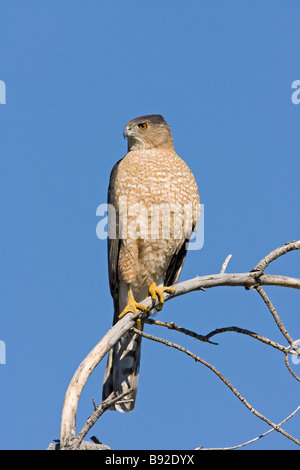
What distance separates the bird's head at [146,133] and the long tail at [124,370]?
190cm

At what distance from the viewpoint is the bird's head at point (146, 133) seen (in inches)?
265

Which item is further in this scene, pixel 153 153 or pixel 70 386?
pixel 153 153

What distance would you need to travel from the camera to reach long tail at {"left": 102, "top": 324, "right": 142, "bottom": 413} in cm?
593

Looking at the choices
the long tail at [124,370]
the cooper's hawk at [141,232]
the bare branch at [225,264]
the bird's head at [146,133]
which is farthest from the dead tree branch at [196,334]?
the bird's head at [146,133]

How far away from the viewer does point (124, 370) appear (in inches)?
240

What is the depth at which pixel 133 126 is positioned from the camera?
22.4 ft

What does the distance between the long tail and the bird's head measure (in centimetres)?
190

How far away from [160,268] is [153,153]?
44.6 inches

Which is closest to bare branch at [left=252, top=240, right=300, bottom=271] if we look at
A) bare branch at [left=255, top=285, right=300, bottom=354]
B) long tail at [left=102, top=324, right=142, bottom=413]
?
bare branch at [left=255, top=285, right=300, bottom=354]

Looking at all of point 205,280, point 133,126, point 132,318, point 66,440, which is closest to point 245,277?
point 205,280

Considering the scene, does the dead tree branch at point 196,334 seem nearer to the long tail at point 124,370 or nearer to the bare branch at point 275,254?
the bare branch at point 275,254

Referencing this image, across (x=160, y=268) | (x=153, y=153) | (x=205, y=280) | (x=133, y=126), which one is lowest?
(x=205, y=280)

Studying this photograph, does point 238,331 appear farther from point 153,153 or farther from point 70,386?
point 153,153

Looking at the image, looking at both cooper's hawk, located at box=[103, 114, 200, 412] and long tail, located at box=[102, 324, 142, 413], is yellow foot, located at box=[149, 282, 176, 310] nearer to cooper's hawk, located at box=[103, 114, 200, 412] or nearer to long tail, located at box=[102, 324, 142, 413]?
cooper's hawk, located at box=[103, 114, 200, 412]
